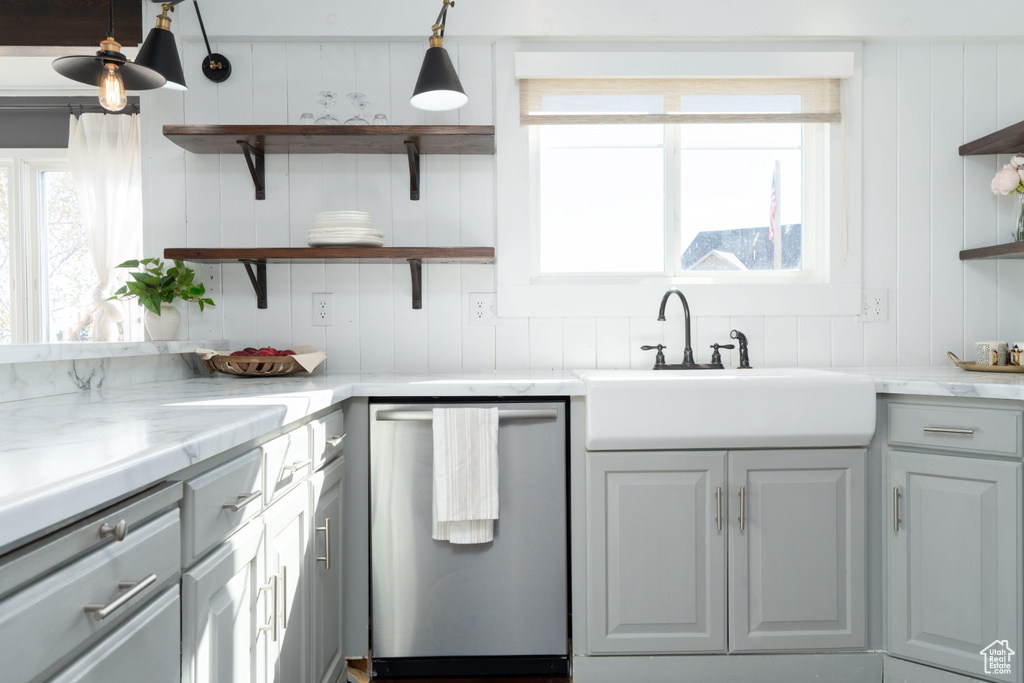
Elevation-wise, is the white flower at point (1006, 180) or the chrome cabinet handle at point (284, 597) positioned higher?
the white flower at point (1006, 180)

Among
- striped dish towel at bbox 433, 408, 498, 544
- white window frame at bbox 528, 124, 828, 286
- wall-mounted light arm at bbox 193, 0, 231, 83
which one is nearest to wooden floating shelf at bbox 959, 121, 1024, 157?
white window frame at bbox 528, 124, 828, 286

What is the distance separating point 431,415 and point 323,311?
2.69 ft

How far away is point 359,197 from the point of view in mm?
2371

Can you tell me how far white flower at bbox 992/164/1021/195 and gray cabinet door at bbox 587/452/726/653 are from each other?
147 centimetres

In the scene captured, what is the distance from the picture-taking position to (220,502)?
40.1 inches

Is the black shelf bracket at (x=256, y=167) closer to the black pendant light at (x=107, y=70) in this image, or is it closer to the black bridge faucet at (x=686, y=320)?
the black pendant light at (x=107, y=70)

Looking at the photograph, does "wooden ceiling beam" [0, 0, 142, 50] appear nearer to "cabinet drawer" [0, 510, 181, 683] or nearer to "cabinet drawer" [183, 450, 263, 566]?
"cabinet drawer" [183, 450, 263, 566]

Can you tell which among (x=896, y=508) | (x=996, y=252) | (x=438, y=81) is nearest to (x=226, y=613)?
(x=438, y=81)

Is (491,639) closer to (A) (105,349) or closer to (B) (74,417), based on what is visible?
(B) (74,417)

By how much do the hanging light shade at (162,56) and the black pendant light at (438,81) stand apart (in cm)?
72

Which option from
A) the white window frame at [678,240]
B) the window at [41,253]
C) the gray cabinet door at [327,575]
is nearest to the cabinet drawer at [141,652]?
the gray cabinet door at [327,575]

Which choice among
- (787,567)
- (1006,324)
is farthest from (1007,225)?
(787,567)

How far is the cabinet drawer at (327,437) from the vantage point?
60.2 inches

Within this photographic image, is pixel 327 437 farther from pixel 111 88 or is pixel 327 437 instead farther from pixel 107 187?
pixel 107 187
